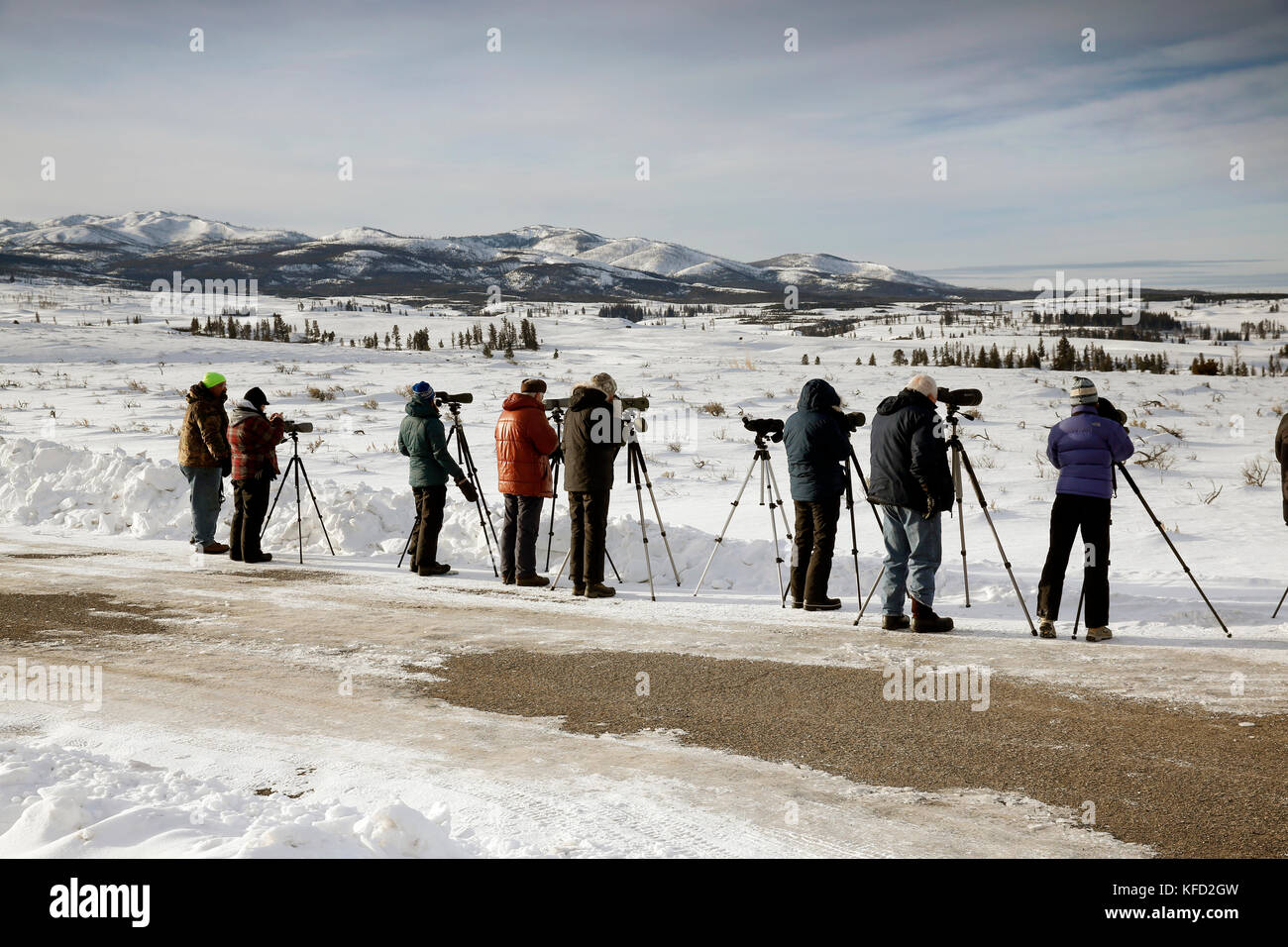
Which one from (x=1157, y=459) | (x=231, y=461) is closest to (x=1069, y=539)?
(x=1157, y=459)

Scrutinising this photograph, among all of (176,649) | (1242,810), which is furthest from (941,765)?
(176,649)

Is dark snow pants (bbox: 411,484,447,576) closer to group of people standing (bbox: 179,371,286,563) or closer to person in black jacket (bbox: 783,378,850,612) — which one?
group of people standing (bbox: 179,371,286,563)

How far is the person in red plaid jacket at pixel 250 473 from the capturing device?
11188 millimetres

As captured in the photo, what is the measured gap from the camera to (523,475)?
10.1 metres

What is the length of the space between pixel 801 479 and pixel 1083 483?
2384mm

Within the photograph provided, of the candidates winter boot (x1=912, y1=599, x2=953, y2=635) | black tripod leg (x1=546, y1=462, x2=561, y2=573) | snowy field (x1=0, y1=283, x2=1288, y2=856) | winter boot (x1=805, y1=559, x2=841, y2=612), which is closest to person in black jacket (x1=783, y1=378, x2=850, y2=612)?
winter boot (x1=805, y1=559, x2=841, y2=612)

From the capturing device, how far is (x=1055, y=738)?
17.7ft

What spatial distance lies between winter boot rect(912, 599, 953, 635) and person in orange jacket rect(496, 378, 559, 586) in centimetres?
391

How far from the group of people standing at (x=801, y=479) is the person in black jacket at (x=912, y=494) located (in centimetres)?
1

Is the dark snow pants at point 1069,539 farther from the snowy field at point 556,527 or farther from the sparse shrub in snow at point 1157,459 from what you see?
the sparse shrub in snow at point 1157,459

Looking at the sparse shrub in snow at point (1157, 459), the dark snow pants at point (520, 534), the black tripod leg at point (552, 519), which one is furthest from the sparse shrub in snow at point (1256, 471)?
the dark snow pants at point (520, 534)

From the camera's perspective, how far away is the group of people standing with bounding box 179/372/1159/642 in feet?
26.3
